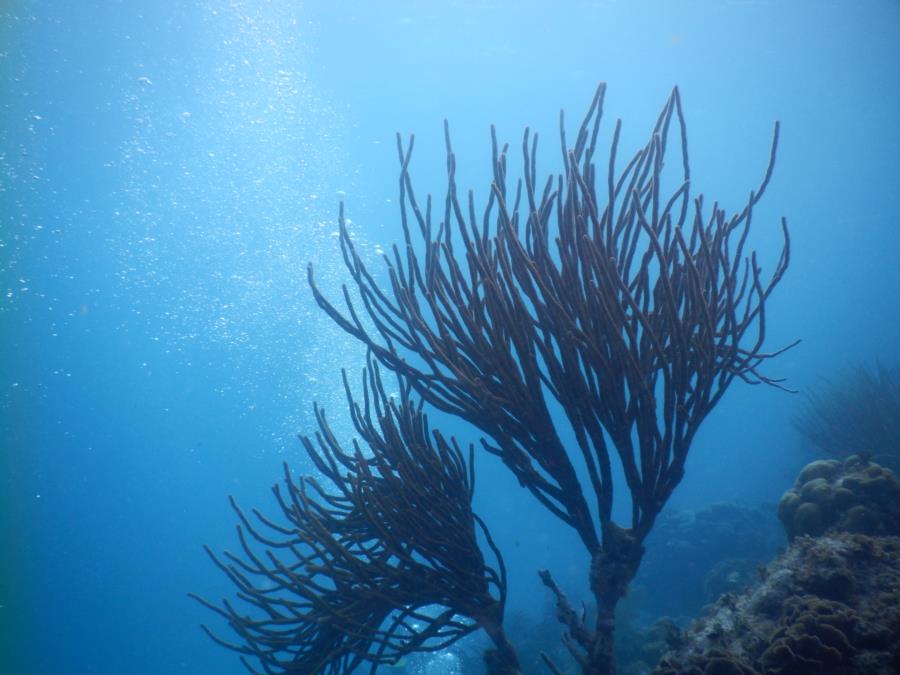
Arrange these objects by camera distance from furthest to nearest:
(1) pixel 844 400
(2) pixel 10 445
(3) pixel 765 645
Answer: (2) pixel 10 445 → (1) pixel 844 400 → (3) pixel 765 645

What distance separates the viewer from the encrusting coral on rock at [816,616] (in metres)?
2.52

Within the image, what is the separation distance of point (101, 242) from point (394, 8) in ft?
95.9

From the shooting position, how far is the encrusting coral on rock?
2516 mm

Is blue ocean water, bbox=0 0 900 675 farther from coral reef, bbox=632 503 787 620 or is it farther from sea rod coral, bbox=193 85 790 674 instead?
sea rod coral, bbox=193 85 790 674

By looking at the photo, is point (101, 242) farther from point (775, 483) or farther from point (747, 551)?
point (775, 483)

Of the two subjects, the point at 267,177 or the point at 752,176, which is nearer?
the point at 267,177

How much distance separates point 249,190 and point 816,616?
36338mm

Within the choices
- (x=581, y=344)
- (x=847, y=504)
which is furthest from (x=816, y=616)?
(x=847, y=504)

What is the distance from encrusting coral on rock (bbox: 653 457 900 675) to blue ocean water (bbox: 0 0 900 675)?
22.3 m

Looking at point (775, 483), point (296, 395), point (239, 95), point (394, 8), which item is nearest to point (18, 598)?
point (296, 395)

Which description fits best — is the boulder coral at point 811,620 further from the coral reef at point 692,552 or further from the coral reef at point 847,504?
Answer: the coral reef at point 692,552

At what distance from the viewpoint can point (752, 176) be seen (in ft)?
208

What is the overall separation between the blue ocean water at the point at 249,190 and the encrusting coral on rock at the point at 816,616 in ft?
73.3

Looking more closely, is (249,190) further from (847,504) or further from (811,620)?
(811,620)
